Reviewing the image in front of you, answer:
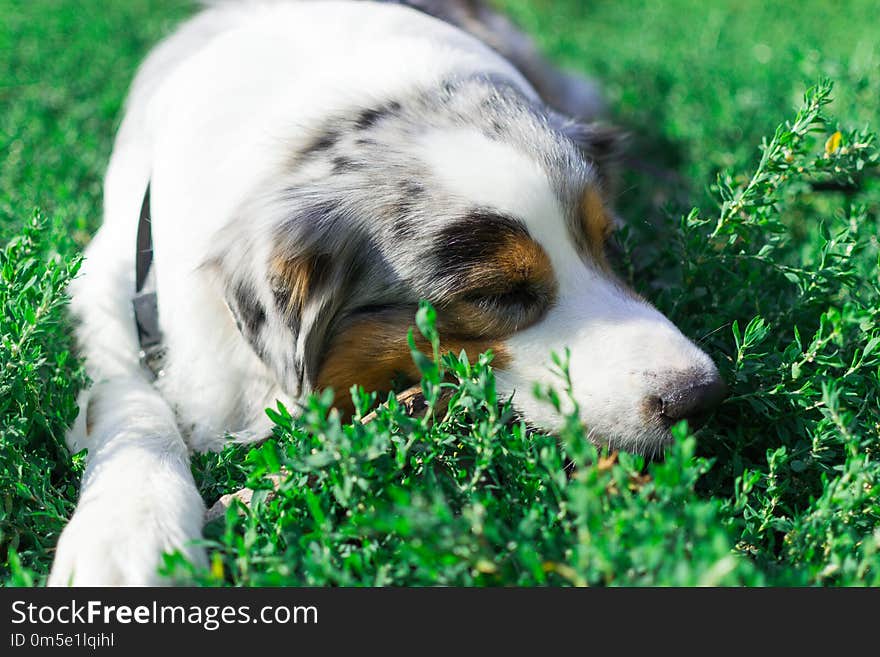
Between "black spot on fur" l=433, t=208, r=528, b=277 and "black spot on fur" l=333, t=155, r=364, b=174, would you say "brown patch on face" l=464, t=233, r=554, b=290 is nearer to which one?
"black spot on fur" l=433, t=208, r=528, b=277

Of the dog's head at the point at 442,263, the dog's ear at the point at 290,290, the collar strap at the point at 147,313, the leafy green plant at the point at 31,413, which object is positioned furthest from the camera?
the collar strap at the point at 147,313

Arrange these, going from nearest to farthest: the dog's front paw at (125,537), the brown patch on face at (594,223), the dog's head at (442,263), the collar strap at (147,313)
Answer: the dog's front paw at (125,537), the dog's head at (442,263), the brown patch on face at (594,223), the collar strap at (147,313)

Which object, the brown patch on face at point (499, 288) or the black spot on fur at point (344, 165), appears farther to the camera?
the black spot on fur at point (344, 165)

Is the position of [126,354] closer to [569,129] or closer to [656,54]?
[569,129]

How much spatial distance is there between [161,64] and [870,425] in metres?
3.04

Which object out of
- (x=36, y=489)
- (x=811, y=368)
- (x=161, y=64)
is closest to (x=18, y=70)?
(x=161, y=64)

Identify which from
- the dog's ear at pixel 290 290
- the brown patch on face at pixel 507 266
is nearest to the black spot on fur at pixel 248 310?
the dog's ear at pixel 290 290

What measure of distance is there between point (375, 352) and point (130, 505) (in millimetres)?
756

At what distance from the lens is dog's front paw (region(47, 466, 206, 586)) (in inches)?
72.1

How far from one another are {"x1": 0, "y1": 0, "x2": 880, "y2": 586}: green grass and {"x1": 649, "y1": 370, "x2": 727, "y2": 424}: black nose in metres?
0.15

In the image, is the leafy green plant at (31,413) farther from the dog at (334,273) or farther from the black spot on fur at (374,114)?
the black spot on fur at (374,114)

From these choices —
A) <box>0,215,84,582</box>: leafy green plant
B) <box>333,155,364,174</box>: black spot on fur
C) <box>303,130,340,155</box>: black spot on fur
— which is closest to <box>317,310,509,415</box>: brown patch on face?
<box>333,155,364,174</box>: black spot on fur

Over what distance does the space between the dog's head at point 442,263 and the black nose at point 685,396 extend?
36 mm

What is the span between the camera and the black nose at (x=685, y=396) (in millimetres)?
2125
